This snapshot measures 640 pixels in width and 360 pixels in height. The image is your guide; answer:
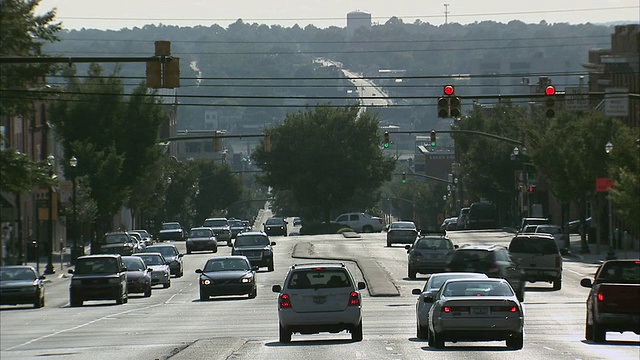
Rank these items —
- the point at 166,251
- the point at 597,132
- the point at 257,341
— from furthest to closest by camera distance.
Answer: the point at 597,132 < the point at 166,251 < the point at 257,341

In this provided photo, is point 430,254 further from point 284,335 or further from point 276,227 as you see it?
point 276,227

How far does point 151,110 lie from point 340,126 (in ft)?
129

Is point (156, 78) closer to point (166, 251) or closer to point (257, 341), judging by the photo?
point (257, 341)

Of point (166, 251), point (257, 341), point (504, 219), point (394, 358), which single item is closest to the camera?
point (394, 358)

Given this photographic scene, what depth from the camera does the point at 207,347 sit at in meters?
29.9

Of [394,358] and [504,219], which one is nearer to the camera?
[394,358]

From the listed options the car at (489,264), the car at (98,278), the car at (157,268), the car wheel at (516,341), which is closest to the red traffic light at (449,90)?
the car at (489,264)

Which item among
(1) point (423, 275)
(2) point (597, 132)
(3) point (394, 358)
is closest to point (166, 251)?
(1) point (423, 275)

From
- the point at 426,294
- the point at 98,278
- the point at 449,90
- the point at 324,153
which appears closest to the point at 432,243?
the point at 449,90

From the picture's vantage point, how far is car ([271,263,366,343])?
30734mm

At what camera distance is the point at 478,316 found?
91.8 feet

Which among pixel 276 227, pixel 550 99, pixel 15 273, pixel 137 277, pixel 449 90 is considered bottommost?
→ pixel 137 277

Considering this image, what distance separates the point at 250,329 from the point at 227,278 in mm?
12972

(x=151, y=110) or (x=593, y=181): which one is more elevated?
(x=151, y=110)
